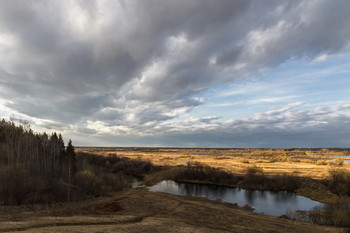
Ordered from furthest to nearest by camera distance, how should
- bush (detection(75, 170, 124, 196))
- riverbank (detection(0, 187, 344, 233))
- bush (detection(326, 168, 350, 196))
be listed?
bush (detection(326, 168, 350, 196)) < bush (detection(75, 170, 124, 196)) < riverbank (detection(0, 187, 344, 233))

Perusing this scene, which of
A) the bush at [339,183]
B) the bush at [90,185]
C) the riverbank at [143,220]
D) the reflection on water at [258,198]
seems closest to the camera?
the riverbank at [143,220]

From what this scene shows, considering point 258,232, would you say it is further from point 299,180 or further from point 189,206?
point 299,180

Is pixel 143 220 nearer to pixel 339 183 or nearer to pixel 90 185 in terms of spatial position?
pixel 90 185

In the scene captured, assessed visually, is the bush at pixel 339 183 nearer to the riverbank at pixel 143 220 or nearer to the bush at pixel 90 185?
the riverbank at pixel 143 220

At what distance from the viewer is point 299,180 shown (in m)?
52.0

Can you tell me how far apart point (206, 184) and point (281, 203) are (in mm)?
22924

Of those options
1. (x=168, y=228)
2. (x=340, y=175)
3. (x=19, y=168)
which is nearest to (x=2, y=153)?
(x=19, y=168)

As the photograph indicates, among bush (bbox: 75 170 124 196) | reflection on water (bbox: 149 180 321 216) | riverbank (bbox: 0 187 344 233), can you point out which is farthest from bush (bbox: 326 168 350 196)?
bush (bbox: 75 170 124 196)

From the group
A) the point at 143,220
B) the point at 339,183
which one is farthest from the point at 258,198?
the point at 143,220

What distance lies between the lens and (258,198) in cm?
4438

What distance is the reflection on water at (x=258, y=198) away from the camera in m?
36.8

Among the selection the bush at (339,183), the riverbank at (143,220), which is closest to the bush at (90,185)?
the riverbank at (143,220)

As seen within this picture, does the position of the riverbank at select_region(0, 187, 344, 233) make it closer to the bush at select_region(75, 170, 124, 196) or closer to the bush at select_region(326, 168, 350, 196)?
the bush at select_region(75, 170, 124, 196)

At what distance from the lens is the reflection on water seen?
36.8 m
